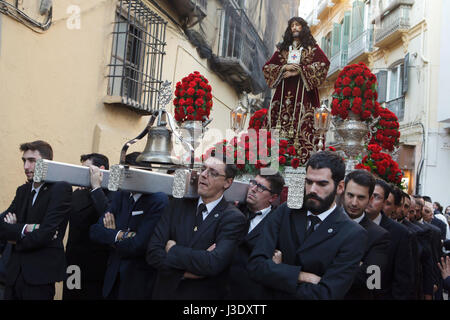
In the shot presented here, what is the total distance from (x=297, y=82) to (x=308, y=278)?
12.7ft

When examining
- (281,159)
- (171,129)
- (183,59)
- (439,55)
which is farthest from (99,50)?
(439,55)

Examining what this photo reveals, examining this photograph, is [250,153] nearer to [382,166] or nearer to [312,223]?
[382,166]

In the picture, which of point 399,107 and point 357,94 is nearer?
point 357,94

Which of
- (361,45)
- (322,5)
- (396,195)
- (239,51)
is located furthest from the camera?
(322,5)

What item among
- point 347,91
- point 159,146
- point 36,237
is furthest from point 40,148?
point 347,91

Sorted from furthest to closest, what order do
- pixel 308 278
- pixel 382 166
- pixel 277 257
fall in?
pixel 382 166, pixel 277 257, pixel 308 278

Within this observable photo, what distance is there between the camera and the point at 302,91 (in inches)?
235

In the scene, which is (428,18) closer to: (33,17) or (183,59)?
(183,59)

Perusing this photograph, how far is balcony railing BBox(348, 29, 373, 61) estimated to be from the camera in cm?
1717

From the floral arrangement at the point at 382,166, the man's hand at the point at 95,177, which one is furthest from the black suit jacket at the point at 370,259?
the man's hand at the point at 95,177

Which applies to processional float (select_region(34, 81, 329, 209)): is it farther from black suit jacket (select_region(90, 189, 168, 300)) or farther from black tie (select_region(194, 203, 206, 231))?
black suit jacket (select_region(90, 189, 168, 300))

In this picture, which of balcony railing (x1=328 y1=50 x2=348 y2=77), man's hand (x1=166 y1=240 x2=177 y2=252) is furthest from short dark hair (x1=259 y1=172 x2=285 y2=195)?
balcony railing (x1=328 y1=50 x2=348 y2=77)

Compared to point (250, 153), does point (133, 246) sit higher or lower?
lower
